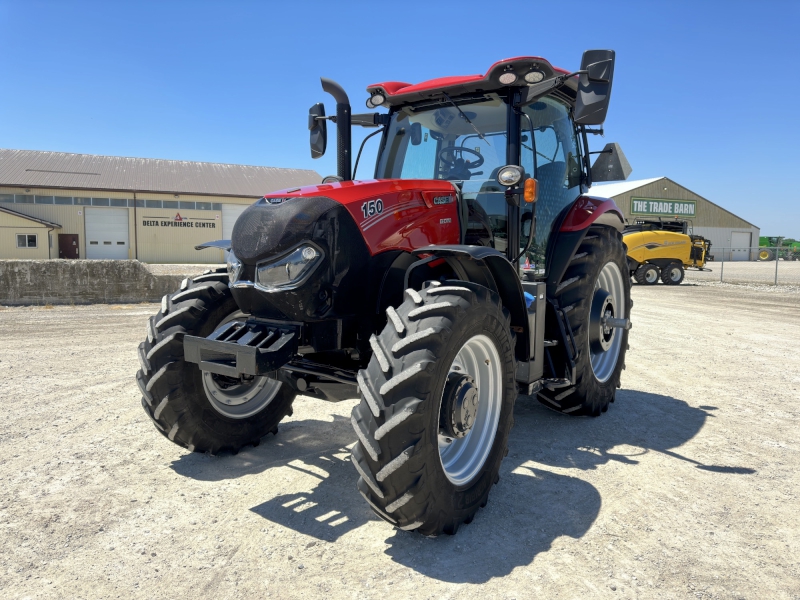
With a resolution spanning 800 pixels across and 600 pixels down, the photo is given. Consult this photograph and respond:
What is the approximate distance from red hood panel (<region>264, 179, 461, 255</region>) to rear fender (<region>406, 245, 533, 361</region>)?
17 cm

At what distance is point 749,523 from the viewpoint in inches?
122

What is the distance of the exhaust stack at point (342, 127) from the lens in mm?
3834

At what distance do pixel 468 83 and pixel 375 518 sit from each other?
2.98 meters

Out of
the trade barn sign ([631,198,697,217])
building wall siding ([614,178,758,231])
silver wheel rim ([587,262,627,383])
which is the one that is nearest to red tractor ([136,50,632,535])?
silver wheel rim ([587,262,627,383])

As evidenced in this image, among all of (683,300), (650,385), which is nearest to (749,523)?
(650,385)

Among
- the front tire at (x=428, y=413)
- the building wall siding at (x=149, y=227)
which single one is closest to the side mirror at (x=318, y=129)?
the front tire at (x=428, y=413)

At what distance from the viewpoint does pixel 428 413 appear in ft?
8.87

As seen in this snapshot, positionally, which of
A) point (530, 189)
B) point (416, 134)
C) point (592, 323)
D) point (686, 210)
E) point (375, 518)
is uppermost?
point (686, 210)

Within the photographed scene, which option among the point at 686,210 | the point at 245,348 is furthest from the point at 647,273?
the point at 686,210

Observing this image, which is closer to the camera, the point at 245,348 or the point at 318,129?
the point at 245,348

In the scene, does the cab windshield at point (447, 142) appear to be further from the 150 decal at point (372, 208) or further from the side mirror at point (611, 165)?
the side mirror at point (611, 165)

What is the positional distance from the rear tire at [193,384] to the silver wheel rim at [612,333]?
3046mm

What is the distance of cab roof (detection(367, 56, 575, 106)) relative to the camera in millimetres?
3916

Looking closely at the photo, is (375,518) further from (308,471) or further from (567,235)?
(567,235)
